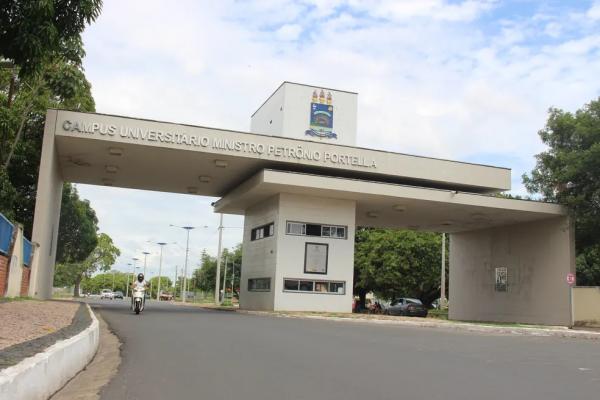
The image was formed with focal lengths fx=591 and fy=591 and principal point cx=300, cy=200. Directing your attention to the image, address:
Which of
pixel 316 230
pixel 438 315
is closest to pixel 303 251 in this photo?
pixel 316 230

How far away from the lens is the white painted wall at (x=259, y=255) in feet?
101

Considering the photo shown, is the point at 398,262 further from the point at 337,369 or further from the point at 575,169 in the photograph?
the point at 337,369

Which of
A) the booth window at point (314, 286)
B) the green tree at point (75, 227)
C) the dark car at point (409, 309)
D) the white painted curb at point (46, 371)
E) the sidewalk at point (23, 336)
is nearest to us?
the white painted curb at point (46, 371)

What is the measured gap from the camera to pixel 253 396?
6551 millimetres

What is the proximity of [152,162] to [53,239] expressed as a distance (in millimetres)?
7102

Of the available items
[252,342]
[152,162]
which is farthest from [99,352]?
[152,162]

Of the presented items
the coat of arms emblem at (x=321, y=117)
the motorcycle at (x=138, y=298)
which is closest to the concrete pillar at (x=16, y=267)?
the motorcycle at (x=138, y=298)

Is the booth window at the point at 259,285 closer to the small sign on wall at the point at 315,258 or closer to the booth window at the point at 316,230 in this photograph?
the small sign on wall at the point at 315,258

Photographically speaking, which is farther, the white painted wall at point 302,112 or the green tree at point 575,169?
the white painted wall at point 302,112

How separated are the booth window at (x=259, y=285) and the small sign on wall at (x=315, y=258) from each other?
238 cm

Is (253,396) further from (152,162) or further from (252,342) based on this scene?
(152,162)

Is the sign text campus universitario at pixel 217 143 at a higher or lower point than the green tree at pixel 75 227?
higher

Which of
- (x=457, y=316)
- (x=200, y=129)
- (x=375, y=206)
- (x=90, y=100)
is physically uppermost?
(x=90, y=100)

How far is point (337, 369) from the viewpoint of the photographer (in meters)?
8.62
